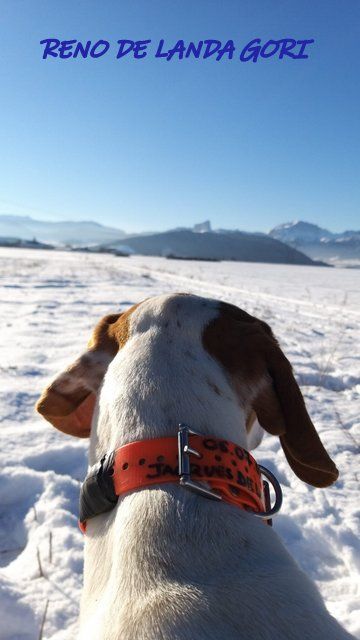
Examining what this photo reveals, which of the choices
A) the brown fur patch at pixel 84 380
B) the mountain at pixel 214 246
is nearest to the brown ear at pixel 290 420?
the brown fur patch at pixel 84 380

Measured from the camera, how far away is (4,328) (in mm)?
7457

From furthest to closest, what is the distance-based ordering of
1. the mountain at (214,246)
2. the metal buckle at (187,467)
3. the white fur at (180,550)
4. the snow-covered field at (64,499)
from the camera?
1. the mountain at (214,246)
2. the snow-covered field at (64,499)
3. the metal buckle at (187,467)
4. the white fur at (180,550)

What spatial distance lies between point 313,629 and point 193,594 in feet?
0.94

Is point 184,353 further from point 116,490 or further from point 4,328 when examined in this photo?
point 4,328

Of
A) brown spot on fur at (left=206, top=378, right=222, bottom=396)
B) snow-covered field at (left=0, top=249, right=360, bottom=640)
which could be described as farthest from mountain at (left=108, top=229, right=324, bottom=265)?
brown spot on fur at (left=206, top=378, right=222, bottom=396)

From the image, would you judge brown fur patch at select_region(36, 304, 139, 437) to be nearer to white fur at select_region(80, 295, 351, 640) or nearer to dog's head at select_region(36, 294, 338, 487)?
dog's head at select_region(36, 294, 338, 487)

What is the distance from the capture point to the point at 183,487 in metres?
1.25

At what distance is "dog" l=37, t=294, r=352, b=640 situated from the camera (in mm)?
1063

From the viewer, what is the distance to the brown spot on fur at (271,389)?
1.51 m

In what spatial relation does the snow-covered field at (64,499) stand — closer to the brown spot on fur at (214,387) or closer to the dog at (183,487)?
the dog at (183,487)

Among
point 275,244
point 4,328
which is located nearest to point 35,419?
point 4,328

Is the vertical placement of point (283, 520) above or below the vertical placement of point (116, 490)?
below

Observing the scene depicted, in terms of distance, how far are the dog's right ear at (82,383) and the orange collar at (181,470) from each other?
1.59 ft

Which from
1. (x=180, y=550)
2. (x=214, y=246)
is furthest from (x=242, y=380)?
(x=214, y=246)
